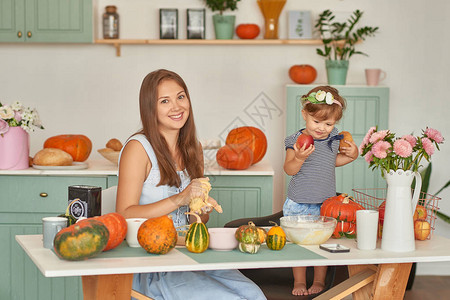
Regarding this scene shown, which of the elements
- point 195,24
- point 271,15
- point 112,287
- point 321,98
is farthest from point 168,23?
point 112,287

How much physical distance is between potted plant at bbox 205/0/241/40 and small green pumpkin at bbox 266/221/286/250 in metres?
2.87

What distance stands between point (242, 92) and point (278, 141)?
0.47 meters

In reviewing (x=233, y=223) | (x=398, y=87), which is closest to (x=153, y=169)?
(x=233, y=223)

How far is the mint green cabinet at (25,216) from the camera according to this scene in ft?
11.8

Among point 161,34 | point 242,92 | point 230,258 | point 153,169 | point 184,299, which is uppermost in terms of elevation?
point 161,34

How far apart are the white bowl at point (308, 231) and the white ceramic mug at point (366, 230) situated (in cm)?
10

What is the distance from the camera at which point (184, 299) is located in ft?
6.85

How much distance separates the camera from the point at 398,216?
2041mm

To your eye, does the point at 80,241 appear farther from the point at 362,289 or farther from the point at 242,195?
the point at 242,195

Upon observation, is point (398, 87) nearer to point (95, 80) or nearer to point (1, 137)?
point (95, 80)

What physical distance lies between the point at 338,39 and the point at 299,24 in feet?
1.04

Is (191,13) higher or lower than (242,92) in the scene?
higher

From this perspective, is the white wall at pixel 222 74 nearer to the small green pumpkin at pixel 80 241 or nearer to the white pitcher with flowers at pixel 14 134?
the white pitcher with flowers at pixel 14 134

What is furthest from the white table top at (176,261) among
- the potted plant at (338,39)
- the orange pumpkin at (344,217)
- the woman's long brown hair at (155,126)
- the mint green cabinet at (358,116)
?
the potted plant at (338,39)
